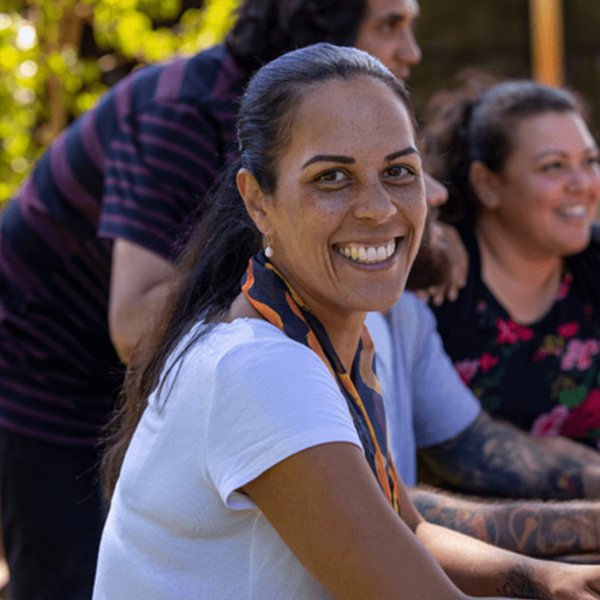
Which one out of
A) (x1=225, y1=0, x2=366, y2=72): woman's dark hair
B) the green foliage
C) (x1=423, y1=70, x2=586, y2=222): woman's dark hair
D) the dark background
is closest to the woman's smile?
(x1=225, y1=0, x2=366, y2=72): woman's dark hair

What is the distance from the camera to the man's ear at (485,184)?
2783 millimetres

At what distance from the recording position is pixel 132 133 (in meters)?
2.08

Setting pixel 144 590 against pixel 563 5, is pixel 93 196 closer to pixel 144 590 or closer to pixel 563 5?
pixel 144 590

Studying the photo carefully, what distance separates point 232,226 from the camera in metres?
1.54

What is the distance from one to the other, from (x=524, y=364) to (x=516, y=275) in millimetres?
304

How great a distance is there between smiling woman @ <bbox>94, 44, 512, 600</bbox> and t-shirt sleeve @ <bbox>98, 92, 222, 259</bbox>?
527 mm

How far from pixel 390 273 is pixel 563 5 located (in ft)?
15.2

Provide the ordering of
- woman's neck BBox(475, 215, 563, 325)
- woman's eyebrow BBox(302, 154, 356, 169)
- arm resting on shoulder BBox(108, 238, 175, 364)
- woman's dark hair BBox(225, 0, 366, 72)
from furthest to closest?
1. woman's neck BBox(475, 215, 563, 325)
2. woman's dark hair BBox(225, 0, 366, 72)
3. arm resting on shoulder BBox(108, 238, 175, 364)
4. woman's eyebrow BBox(302, 154, 356, 169)

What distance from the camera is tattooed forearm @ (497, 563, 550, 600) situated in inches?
53.3

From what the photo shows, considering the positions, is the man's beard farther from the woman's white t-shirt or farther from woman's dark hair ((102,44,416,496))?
the woman's white t-shirt

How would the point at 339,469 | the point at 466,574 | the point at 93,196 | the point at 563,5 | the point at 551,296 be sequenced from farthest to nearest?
the point at 563,5
the point at 551,296
the point at 93,196
the point at 466,574
the point at 339,469

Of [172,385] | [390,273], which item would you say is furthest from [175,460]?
[390,273]

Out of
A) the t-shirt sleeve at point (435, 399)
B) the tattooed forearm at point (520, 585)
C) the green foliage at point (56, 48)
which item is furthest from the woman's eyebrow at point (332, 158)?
the green foliage at point (56, 48)

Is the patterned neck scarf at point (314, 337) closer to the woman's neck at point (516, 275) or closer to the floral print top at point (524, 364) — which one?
the floral print top at point (524, 364)
